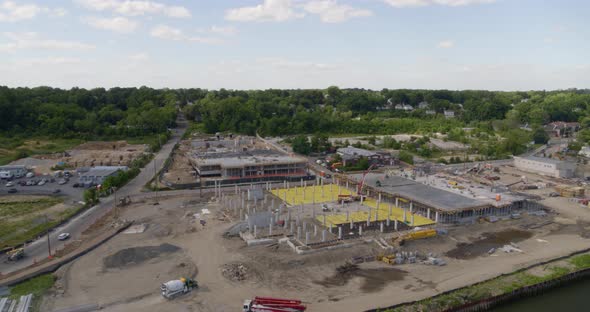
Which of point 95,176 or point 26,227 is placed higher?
point 95,176

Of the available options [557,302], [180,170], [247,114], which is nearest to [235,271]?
[557,302]

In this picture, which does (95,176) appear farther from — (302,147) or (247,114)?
(247,114)

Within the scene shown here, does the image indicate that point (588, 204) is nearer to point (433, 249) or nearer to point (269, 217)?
point (433, 249)

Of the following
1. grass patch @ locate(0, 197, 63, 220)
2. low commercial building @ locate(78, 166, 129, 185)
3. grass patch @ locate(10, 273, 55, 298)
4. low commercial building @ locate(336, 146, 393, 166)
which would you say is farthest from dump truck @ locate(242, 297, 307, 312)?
low commercial building @ locate(336, 146, 393, 166)

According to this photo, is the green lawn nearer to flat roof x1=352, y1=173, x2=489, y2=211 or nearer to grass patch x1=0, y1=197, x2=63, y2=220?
grass patch x1=0, y1=197, x2=63, y2=220

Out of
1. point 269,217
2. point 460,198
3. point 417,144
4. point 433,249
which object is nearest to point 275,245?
point 269,217

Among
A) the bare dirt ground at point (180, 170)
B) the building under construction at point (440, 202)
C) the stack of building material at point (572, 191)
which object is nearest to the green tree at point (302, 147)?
the bare dirt ground at point (180, 170)

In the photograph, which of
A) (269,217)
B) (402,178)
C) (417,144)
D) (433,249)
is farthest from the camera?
(417,144)

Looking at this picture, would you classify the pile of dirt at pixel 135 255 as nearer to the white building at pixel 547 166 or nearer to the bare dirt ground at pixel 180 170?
the bare dirt ground at pixel 180 170
